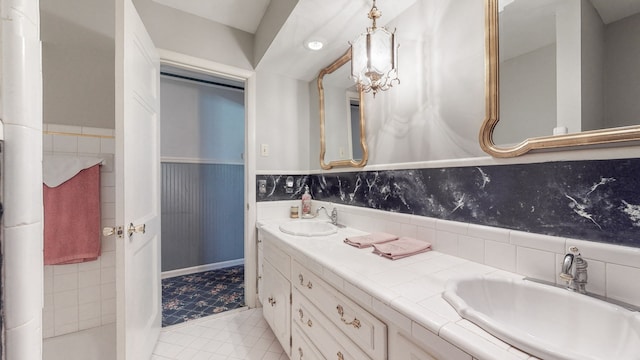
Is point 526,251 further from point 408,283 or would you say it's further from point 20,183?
point 20,183

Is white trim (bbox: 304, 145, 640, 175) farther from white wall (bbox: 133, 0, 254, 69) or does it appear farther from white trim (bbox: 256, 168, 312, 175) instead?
white wall (bbox: 133, 0, 254, 69)

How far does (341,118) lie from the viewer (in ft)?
6.16

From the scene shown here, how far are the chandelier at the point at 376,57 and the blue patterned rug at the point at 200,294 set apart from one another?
2.05 m

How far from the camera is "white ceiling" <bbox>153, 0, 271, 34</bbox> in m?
1.74

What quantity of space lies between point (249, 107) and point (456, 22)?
151 cm

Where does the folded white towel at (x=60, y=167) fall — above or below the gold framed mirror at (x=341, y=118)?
below

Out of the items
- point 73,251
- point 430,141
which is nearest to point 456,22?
point 430,141

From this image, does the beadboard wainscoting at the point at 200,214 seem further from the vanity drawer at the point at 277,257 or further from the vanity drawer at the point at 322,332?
the vanity drawer at the point at 322,332

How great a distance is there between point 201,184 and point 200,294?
45.9 inches

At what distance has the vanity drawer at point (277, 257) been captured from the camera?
135 cm

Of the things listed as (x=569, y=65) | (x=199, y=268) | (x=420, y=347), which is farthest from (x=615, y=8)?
(x=199, y=268)

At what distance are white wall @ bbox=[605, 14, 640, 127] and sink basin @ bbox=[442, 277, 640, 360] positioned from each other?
50 cm

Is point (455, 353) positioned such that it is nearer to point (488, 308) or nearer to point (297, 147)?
point (488, 308)

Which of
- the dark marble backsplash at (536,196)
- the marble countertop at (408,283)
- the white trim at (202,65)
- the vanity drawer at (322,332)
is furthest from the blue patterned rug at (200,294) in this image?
the white trim at (202,65)
